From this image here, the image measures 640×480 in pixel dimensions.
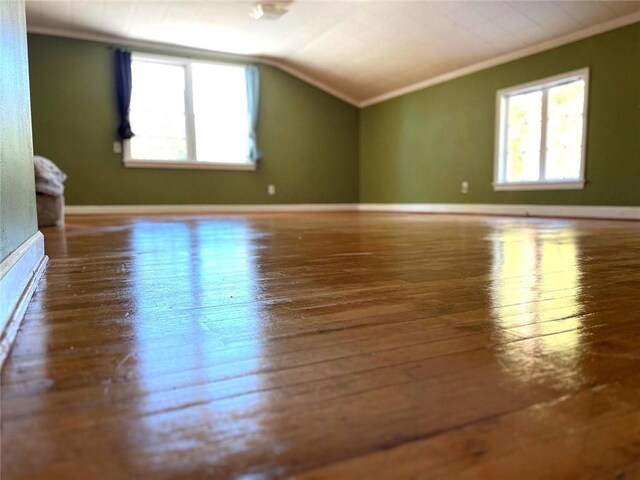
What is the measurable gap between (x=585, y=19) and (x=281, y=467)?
18.0ft

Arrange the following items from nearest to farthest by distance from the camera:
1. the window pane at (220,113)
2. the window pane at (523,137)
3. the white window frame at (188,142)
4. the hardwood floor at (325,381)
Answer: the hardwood floor at (325,381) → the window pane at (523,137) → the white window frame at (188,142) → the window pane at (220,113)

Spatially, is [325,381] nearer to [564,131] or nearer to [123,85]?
[564,131]

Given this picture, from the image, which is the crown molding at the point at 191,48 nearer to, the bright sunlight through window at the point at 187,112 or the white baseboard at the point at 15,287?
the bright sunlight through window at the point at 187,112

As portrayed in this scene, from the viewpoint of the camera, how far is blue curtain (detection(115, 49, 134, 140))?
6.03 metres

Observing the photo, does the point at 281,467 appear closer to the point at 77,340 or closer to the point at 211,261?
the point at 77,340

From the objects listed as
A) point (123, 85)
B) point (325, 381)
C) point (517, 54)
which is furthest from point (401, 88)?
point (325, 381)

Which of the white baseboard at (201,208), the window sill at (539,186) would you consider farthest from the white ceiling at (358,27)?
the white baseboard at (201,208)

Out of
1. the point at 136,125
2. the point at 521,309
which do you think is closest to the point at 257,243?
the point at 521,309

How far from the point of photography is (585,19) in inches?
178

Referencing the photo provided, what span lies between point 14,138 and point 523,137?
5643 mm

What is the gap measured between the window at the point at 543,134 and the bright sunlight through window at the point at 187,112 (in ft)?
12.2

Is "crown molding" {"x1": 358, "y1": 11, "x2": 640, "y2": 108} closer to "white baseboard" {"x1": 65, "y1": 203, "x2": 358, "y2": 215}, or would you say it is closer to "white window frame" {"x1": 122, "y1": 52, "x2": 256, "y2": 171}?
"white baseboard" {"x1": 65, "y1": 203, "x2": 358, "y2": 215}

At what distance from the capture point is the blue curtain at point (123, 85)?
6027 mm

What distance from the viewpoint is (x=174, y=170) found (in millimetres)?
6562
